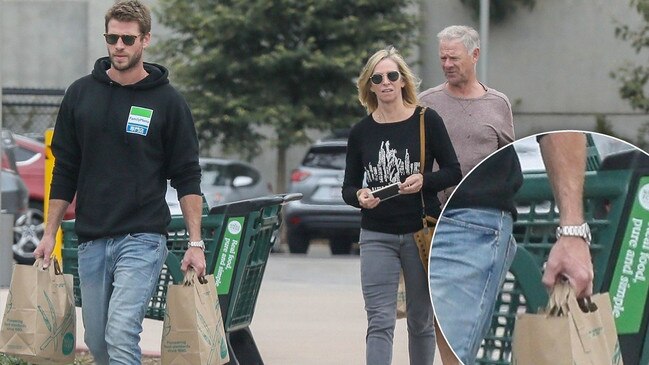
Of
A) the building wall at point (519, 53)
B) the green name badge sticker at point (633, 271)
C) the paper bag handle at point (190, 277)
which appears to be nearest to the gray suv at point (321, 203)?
the building wall at point (519, 53)

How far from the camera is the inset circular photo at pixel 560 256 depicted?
462cm

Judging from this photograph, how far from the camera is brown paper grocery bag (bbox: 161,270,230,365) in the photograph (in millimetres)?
5574

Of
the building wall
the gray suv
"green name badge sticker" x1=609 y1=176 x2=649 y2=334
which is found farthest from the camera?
the building wall

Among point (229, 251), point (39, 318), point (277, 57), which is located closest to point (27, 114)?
point (277, 57)

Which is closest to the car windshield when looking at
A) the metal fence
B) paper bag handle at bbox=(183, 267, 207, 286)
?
the metal fence

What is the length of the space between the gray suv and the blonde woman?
12.8 metres

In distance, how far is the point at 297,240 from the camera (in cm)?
2003

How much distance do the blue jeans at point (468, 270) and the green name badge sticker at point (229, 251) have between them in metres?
1.85

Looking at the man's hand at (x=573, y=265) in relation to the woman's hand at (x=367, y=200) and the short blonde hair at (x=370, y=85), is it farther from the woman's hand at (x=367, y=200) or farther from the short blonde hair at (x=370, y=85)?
the short blonde hair at (x=370, y=85)

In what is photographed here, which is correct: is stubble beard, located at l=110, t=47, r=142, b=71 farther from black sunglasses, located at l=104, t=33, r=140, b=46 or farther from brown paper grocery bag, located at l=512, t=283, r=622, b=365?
brown paper grocery bag, located at l=512, t=283, r=622, b=365

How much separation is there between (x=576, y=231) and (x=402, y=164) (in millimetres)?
1536

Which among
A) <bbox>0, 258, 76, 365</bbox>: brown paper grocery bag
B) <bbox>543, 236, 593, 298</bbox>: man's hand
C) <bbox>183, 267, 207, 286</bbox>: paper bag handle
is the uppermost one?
<bbox>543, 236, 593, 298</bbox>: man's hand

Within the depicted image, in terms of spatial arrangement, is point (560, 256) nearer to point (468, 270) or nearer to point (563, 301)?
point (563, 301)

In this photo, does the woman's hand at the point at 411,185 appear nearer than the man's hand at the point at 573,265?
No
